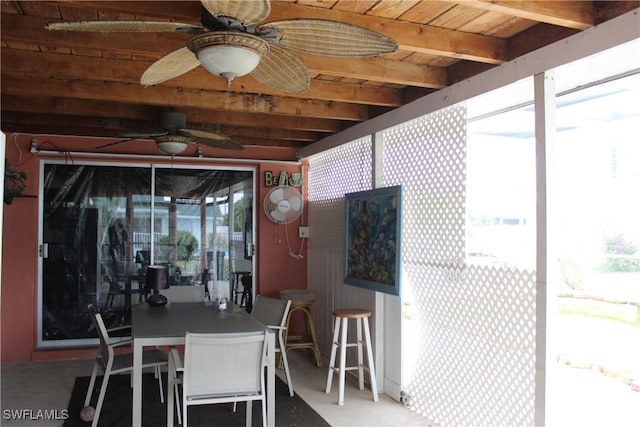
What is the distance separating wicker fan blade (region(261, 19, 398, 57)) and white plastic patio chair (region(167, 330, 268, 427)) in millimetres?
1668

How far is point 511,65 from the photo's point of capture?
3.01 meters

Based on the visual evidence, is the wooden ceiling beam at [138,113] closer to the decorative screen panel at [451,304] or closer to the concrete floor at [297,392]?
the decorative screen panel at [451,304]

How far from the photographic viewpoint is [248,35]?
1951 millimetres

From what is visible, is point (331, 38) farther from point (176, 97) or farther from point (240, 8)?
point (176, 97)

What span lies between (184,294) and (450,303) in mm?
2612

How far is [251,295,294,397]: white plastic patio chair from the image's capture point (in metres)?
4.36

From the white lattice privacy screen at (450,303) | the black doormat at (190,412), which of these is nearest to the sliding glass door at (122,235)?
the black doormat at (190,412)

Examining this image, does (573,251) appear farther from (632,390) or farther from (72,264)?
(72,264)

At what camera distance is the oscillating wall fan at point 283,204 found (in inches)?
236

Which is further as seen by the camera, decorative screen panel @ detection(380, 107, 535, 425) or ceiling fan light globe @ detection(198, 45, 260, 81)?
decorative screen panel @ detection(380, 107, 535, 425)

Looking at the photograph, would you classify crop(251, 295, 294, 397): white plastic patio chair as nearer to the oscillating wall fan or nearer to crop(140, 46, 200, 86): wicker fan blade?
the oscillating wall fan

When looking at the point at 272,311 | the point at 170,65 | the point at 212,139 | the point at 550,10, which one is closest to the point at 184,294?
the point at 272,311

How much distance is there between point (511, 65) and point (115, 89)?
113 inches

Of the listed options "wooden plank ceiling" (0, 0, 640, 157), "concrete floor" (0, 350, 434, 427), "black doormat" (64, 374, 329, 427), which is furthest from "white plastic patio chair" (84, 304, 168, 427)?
"wooden plank ceiling" (0, 0, 640, 157)
